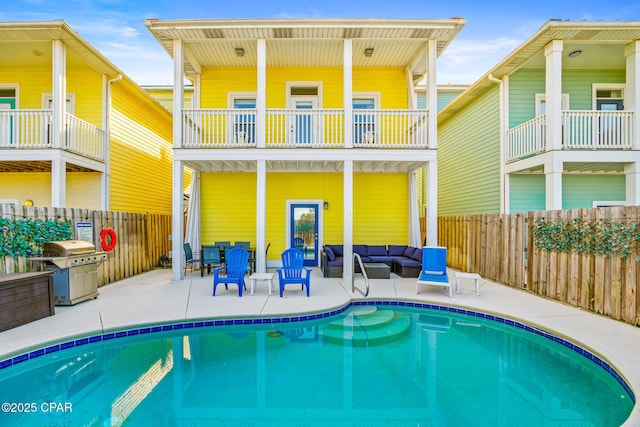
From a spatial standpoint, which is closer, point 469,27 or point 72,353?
point 72,353

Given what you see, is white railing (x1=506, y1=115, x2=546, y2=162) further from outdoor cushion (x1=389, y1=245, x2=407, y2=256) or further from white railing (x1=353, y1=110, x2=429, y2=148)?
outdoor cushion (x1=389, y1=245, x2=407, y2=256)

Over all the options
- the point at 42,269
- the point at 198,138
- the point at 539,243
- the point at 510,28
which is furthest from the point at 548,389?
the point at 510,28

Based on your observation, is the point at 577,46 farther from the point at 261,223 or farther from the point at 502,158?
the point at 261,223

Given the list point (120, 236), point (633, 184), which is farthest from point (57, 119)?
point (633, 184)

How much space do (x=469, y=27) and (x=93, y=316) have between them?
10.5 meters

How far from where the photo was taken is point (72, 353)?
439 centimetres

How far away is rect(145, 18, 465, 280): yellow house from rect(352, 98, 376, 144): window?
0.05 m

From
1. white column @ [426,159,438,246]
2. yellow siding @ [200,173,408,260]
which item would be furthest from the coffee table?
yellow siding @ [200,173,408,260]

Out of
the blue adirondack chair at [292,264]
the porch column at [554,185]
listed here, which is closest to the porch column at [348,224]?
the blue adirondack chair at [292,264]

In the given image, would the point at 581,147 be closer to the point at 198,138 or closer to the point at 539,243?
the point at 539,243

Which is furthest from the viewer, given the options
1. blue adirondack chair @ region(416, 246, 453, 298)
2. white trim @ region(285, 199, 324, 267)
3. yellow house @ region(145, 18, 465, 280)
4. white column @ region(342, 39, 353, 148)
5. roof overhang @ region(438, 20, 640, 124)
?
white trim @ region(285, 199, 324, 267)

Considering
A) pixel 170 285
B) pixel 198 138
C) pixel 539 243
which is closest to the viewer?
pixel 539 243

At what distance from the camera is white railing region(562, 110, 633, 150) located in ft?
27.8

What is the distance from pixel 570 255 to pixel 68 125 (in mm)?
12150
